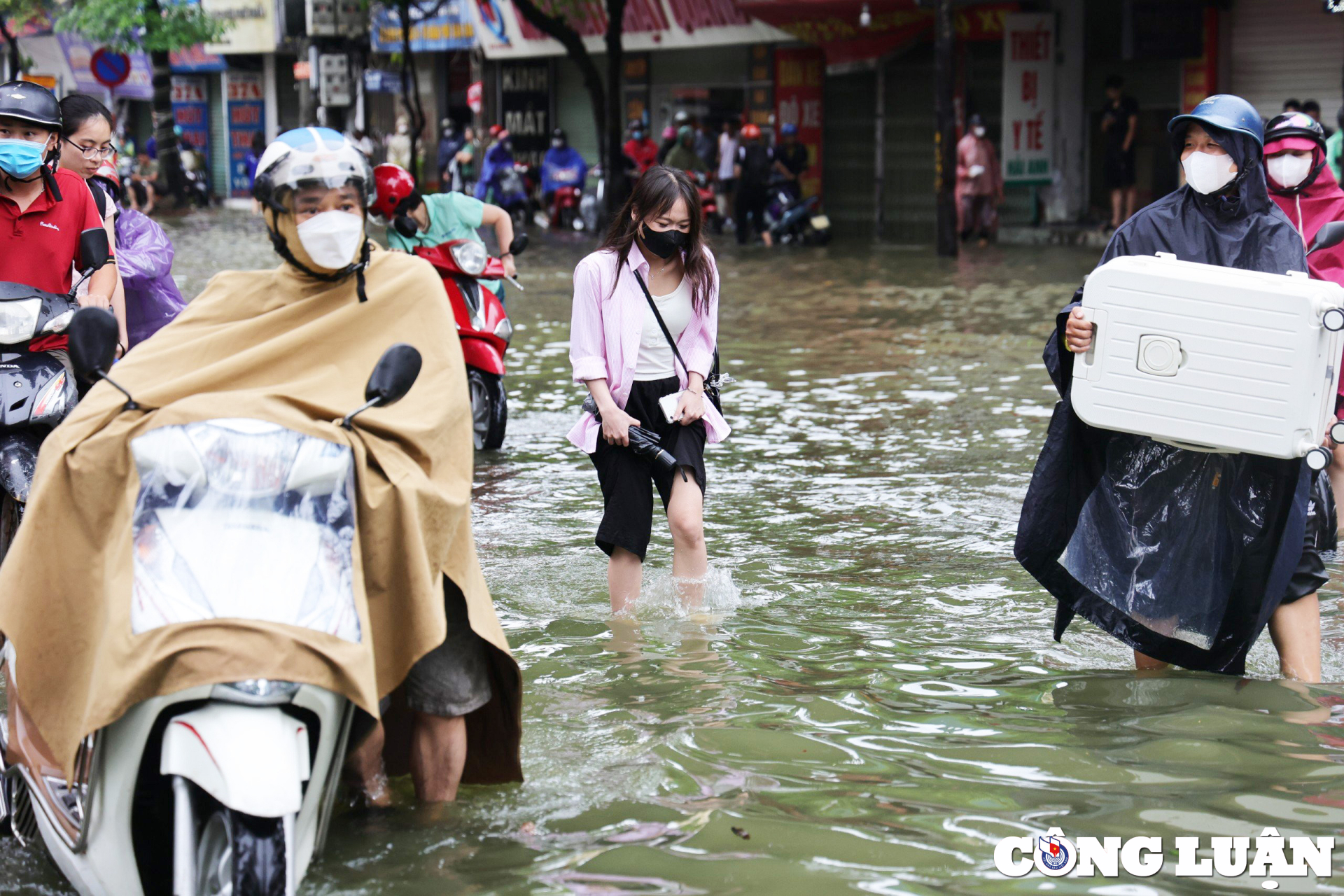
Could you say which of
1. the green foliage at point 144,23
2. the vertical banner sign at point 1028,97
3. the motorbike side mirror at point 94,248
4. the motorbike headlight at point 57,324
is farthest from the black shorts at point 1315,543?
the green foliage at point 144,23

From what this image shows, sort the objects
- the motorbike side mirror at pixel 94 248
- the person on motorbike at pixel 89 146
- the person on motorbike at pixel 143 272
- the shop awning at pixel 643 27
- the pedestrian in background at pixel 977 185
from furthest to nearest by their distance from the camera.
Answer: the shop awning at pixel 643 27 → the pedestrian in background at pixel 977 185 → the person on motorbike at pixel 143 272 → the person on motorbike at pixel 89 146 → the motorbike side mirror at pixel 94 248

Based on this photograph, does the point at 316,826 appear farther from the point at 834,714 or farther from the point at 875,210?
the point at 875,210

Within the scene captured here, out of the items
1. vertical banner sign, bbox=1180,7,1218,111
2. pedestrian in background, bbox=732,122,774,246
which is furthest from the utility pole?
pedestrian in background, bbox=732,122,774,246

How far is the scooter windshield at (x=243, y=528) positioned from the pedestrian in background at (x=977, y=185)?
20.0m

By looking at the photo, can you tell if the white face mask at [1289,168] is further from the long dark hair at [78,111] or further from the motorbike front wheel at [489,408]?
the motorbike front wheel at [489,408]

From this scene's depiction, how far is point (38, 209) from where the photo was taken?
4.97 m

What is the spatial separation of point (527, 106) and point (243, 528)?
106ft

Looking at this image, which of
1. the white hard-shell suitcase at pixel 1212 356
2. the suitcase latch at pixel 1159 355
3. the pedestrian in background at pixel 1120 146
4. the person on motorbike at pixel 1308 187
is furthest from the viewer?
the pedestrian in background at pixel 1120 146

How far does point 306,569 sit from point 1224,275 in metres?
2.39

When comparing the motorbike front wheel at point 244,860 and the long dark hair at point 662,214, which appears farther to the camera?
the long dark hair at point 662,214

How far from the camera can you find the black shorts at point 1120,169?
2105 centimetres

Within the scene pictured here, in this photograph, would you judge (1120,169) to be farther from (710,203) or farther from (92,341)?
(92,341)

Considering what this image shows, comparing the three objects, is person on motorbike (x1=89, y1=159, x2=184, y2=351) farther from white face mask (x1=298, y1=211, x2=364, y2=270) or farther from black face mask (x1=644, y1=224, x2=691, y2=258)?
white face mask (x1=298, y1=211, x2=364, y2=270)

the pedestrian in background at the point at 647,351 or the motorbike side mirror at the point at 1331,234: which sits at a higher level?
the motorbike side mirror at the point at 1331,234
